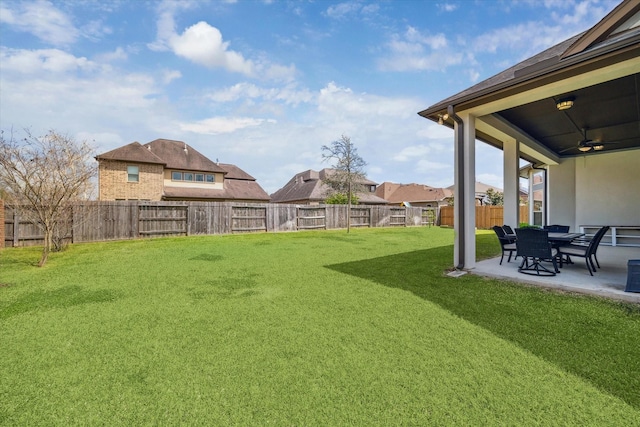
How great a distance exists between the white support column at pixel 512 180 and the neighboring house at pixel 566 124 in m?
0.02

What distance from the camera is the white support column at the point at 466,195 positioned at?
5488 millimetres

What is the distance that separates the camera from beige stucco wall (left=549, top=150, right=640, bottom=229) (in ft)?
30.9

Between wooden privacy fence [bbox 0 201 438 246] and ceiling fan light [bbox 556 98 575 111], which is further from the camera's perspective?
wooden privacy fence [bbox 0 201 438 246]

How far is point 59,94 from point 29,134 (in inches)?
133

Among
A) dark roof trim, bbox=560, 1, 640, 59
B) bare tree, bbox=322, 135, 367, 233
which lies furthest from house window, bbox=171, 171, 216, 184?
dark roof trim, bbox=560, 1, 640, 59

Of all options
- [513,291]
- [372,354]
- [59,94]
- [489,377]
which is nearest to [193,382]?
[372,354]

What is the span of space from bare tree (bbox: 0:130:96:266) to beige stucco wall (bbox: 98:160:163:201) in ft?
38.1

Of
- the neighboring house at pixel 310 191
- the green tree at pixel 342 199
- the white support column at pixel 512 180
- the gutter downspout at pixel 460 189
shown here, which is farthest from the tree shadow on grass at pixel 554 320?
the neighboring house at pixel 310 191

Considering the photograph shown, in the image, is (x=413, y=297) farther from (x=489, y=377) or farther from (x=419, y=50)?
(x=419, y=50)

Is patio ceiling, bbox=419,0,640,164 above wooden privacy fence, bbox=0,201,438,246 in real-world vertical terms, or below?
above

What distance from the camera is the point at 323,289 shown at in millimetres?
4605

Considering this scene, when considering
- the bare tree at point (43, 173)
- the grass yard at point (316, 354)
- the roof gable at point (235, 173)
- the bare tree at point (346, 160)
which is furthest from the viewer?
the roof gable at point (235, 173)

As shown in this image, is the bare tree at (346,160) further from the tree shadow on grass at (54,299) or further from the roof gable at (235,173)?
the tree shadow on grass at (54,299)

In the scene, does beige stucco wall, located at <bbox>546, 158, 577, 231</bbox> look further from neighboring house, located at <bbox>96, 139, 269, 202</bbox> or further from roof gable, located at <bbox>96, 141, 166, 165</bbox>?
roof gable, located at <bbox>96, 141, 166, 165</bbox>
